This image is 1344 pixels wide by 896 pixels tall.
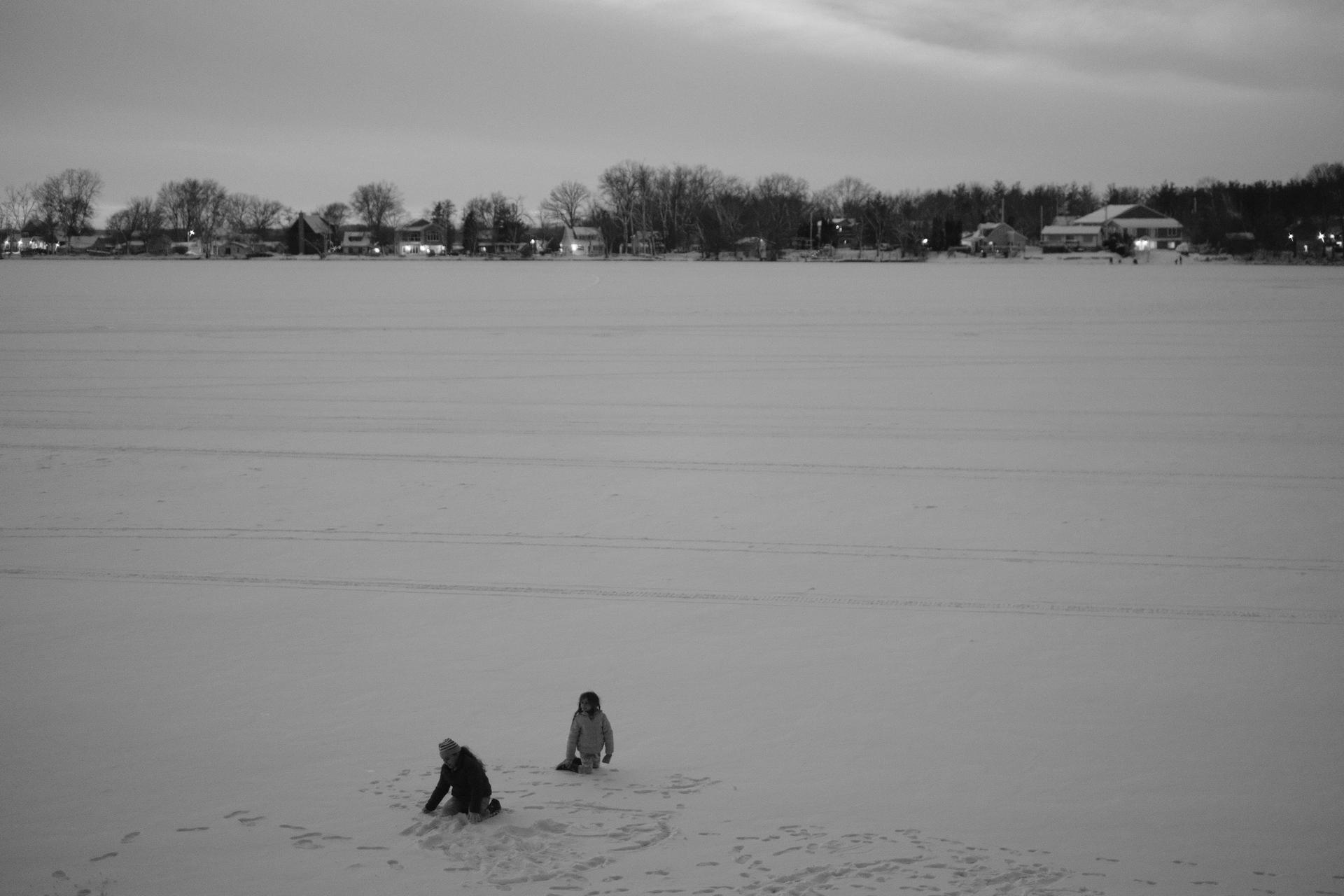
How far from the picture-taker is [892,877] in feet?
19.7

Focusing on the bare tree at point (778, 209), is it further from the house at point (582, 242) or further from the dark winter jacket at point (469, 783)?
the dark winter jacket at point (469, 783)

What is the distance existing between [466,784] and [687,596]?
4.11 metres

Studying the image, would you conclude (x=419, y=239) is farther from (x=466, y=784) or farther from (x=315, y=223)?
(x=466, y=784)

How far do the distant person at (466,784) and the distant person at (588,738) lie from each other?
0.69 meters

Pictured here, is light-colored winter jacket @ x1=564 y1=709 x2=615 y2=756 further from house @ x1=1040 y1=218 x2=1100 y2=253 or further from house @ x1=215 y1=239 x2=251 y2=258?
house @ x1=215 y1=239 x2=251 y2=258

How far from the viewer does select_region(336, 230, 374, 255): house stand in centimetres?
17788

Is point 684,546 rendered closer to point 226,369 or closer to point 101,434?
point 101,434

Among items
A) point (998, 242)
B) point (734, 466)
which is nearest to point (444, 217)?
point (998, 242)

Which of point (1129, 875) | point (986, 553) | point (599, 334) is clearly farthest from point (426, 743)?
point (599, 334)

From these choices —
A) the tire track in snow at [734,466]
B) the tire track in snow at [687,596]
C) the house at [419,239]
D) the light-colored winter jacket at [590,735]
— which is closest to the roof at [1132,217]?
the house at [419,239]

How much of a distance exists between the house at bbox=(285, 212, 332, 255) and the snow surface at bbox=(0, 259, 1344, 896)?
14473cm

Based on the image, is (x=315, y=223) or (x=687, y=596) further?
(x=315, y=223)

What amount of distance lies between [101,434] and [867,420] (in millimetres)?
10732

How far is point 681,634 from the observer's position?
960 centimetres
